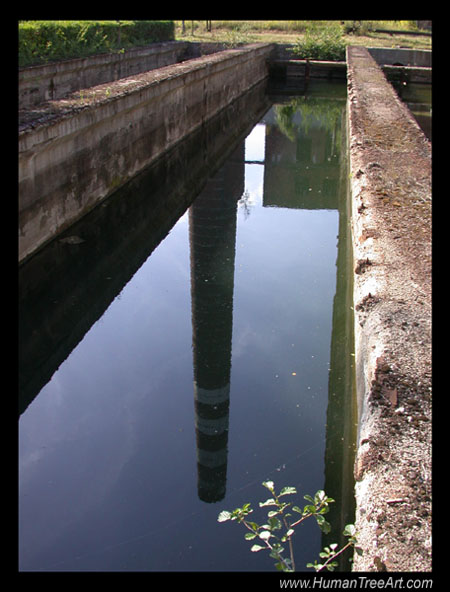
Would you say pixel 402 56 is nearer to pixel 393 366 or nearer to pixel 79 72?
pixel 79 72

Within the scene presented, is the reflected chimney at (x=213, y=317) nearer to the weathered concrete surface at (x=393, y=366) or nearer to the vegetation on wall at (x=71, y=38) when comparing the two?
the weathered concrete surface at (x=393, y=366)

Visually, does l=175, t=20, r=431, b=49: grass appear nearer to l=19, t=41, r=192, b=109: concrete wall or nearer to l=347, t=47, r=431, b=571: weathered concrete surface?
l=19, t=41, r=192, b=109: concrete wall

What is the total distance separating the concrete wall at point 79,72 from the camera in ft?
42.9

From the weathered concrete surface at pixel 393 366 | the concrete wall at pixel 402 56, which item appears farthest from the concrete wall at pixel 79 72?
the concrete wall at pixel 402 56

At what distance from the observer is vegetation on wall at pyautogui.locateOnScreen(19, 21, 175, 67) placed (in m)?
14.7

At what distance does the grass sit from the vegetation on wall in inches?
303

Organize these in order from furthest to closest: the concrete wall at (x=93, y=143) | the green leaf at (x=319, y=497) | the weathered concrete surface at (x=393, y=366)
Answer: the concrete wall at (x=93, y=143) → the green leaf at (x=319, y=497) → the weathered concrete surface at (x=393, y=366)

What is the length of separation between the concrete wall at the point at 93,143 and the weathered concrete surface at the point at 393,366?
3119 millimetres

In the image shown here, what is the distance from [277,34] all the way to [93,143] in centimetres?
2927

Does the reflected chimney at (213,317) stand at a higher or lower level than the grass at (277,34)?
lower

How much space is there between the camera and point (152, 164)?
10.1m

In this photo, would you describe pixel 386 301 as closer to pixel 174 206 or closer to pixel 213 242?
pixel 213 242

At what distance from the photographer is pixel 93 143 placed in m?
7.54

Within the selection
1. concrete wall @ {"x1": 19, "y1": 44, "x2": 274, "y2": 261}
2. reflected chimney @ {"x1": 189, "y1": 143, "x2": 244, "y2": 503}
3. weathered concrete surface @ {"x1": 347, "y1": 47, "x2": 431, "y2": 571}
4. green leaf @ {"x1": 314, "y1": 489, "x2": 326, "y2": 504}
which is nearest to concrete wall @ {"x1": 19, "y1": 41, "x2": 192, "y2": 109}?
concrete wall @ {"x1": 19, "y1": 44, "x2": 274, "y2": 261}
